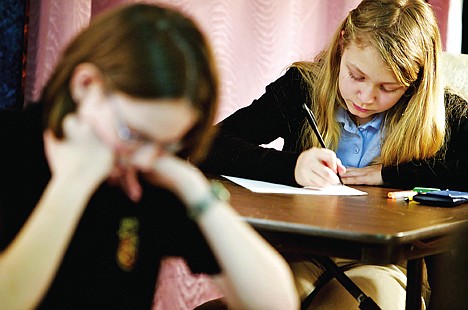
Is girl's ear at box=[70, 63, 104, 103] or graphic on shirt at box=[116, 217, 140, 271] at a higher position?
girl's ear at box=[70, 63, 104, 103]

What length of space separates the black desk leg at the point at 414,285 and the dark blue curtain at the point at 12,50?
826 millimetres

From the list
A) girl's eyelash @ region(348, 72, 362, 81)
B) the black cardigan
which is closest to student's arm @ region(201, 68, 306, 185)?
the black cardigan

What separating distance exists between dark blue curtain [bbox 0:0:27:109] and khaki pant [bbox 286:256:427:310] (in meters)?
0.66

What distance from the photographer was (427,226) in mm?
1014

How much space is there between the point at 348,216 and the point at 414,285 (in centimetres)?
26

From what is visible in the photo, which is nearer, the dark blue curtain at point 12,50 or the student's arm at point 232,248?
the student's arm at point 232,248

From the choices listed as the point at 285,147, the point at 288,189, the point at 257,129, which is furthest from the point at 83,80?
the point at 285,147

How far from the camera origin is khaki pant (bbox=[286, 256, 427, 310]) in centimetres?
136

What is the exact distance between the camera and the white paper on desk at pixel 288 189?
1265mm

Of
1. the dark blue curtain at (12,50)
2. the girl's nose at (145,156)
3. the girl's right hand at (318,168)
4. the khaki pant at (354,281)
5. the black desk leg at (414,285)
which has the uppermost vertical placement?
the girl's nose at (145,156)

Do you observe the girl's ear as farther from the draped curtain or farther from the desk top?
the draped curtain

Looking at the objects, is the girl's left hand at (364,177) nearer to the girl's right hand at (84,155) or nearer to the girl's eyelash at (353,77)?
the girl's eyelash at (353,77)

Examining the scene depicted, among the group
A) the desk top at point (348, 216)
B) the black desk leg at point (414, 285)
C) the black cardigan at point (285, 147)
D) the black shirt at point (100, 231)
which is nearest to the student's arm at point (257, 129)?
the black cardigan at point (285, 147)

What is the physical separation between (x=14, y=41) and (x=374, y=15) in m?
0.75
